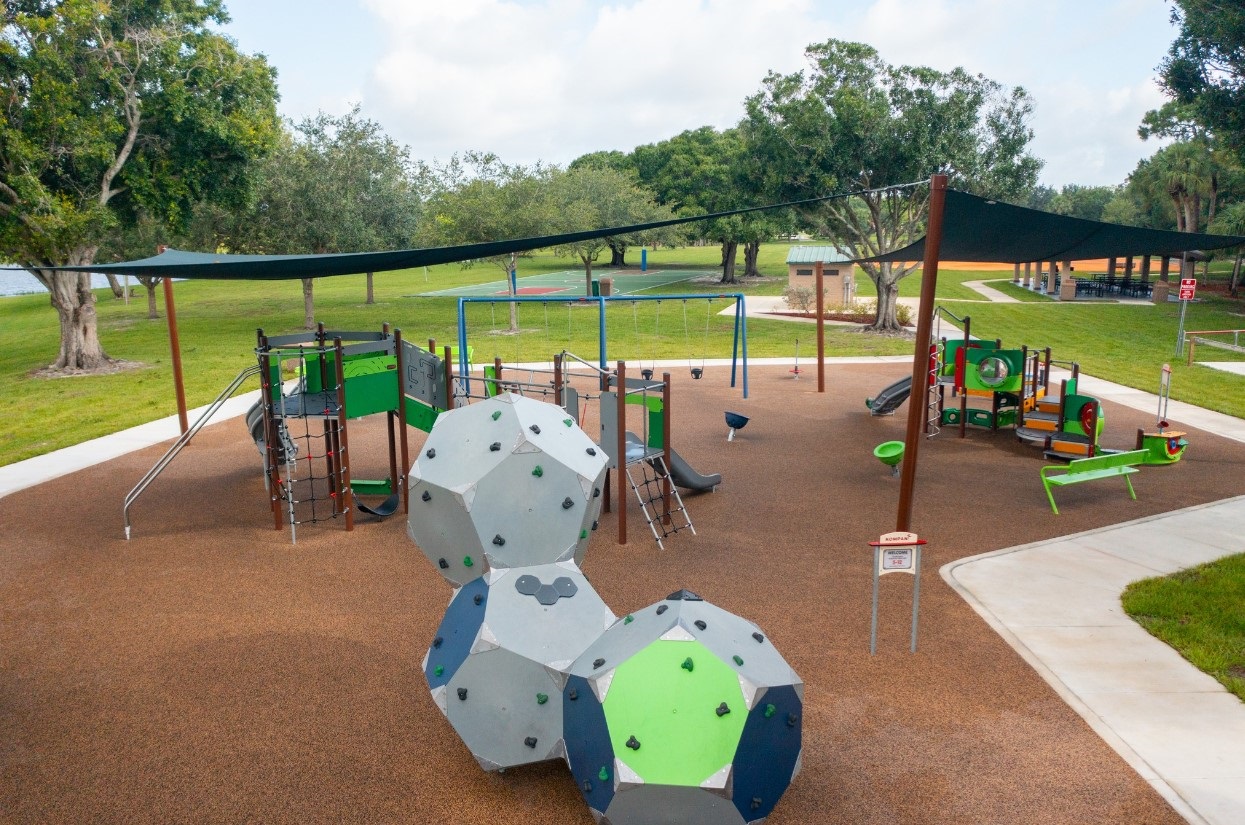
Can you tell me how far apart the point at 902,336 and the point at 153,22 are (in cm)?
2260

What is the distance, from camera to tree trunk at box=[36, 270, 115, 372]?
73.2ft

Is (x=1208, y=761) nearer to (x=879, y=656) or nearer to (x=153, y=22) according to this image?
(x=879, y=656)

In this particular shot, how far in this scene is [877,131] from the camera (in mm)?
25484

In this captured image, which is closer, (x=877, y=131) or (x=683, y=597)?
(x=683, y=597)

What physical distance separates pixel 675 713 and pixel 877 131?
24016mm

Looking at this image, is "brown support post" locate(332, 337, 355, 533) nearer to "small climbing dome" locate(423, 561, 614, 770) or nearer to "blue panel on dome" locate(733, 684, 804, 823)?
"small climbing dome" locate(423, 561, 614, 770)

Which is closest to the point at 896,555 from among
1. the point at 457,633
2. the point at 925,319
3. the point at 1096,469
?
the point at 925,319

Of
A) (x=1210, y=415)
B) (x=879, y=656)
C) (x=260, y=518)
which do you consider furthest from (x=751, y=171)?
(x=879, y=656)

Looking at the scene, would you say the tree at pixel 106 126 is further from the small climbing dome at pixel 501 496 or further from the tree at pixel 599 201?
the small climbing dome at pixel 501 496

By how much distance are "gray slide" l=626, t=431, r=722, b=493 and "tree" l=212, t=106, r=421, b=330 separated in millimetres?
21781

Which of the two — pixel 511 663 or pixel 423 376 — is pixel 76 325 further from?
pixel 511 663

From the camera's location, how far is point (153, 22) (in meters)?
20.8

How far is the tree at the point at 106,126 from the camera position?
18891 millimetres

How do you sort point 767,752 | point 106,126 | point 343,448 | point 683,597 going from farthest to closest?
point 106,126 < point 343,448 < point 683,597 < point 767,752
